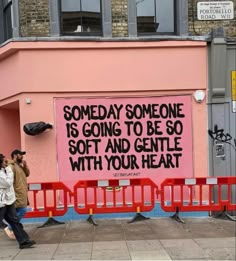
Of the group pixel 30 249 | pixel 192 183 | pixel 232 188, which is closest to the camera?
pixel 30 249

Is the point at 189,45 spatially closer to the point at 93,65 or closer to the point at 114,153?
the point at 93,65

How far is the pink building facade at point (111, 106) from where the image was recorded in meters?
8.84

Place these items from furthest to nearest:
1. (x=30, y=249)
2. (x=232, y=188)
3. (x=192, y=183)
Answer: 1. (x=232, y=188)
2. (x=192, y=183)
3. (x=30, y=249)

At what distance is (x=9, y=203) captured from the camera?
22.1ft

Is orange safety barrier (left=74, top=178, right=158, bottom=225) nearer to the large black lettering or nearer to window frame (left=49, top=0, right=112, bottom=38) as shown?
the large black lettering

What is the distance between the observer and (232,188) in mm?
9125

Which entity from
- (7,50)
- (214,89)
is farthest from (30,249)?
(214,89)

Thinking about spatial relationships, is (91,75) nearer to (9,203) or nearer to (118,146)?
(118,146)

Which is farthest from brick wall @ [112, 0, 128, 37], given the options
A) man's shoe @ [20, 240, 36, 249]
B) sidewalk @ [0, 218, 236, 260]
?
man's shoe @ [20, 240, 36, 249]

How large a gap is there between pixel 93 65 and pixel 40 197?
3161 millimetres

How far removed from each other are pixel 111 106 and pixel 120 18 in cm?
199

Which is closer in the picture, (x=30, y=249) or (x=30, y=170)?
(x=30, y=249)

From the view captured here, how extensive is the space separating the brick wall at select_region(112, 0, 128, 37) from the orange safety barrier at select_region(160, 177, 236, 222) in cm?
346

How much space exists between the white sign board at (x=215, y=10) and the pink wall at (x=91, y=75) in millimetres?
717
